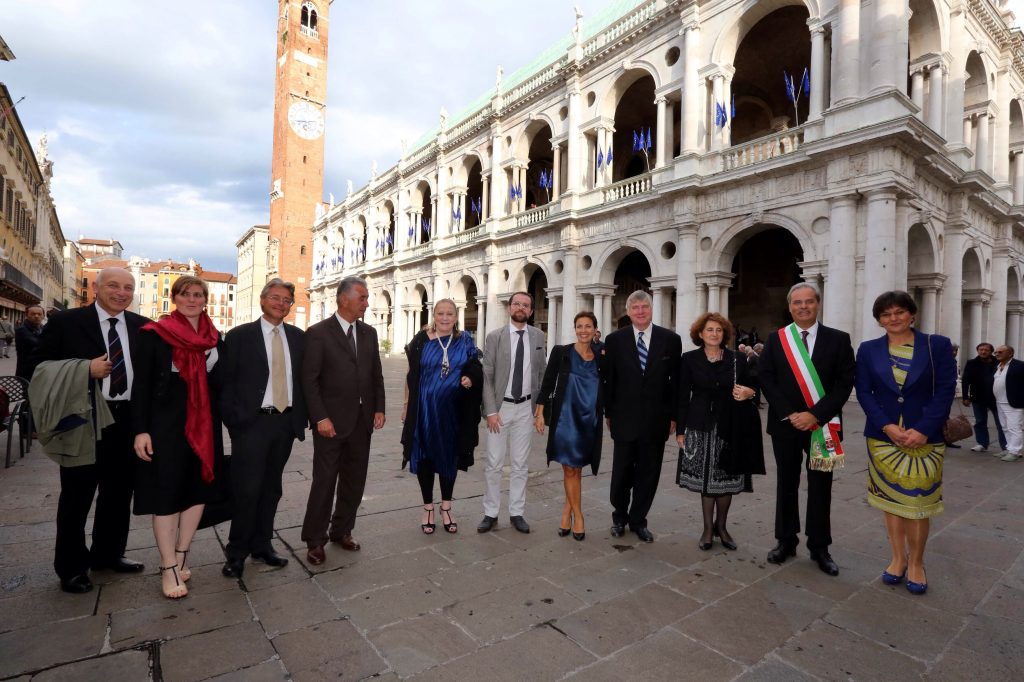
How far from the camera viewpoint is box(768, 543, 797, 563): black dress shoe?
3.71m

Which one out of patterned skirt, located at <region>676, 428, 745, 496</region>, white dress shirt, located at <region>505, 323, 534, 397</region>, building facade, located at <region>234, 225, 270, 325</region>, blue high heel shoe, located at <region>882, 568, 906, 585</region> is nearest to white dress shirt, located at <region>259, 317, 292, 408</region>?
white dress shirt, located at <region>505, 323, 534, 397</region>

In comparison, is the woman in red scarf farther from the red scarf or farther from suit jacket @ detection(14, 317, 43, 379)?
suit jacket @ detection(14, 317, 43, 379)

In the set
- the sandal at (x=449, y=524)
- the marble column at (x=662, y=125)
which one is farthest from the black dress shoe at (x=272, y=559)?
the marble column at (x=662, y=125)

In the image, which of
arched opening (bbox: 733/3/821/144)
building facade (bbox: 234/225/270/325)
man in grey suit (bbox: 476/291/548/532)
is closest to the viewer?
man in grey suit (bbox: 476/291/548/532)

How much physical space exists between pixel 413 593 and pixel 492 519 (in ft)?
4.15

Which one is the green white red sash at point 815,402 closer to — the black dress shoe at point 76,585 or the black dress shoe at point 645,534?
the black dress shoe at point 645,534

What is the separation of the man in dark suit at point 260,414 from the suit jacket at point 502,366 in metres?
1.47

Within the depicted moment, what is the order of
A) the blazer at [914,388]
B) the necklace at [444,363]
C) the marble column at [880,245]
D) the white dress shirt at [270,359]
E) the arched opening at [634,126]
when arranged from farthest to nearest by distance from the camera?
the arched opening at [634,126] → the marble column at [880,245] → the necklace at [444,363] → the white dress shirt at [270,359] → the blazer at [914,388]

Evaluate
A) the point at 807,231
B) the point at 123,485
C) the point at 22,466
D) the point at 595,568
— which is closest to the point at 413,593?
the point at 595,568

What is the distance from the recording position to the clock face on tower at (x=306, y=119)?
46.0m

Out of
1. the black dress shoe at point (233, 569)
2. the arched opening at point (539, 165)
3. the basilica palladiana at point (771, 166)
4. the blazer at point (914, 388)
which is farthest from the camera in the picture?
the arched opening at point (539, 165)

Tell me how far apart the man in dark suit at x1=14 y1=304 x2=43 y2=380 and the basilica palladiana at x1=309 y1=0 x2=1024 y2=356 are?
1408 cm

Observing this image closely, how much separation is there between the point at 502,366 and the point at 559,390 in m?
0.52

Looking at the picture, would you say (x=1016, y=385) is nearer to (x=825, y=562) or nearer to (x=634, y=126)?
(x=825, y=562)
